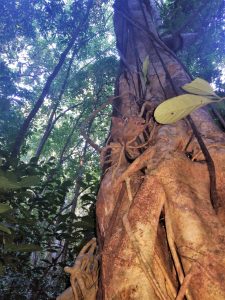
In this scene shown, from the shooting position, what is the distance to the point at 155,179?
41.5 inches

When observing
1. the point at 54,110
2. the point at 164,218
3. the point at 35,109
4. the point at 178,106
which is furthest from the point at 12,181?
the point at 54,110

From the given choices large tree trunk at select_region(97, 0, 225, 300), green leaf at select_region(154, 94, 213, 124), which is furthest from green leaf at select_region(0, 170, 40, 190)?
green leaf at select_region(154, 94, 213, 124)

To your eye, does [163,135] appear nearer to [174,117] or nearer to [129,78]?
[174,117]

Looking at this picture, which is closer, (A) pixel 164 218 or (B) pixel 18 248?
(A) pixel 164 218

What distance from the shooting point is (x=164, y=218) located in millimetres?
1068

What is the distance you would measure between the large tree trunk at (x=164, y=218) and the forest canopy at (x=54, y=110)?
0.21 metres

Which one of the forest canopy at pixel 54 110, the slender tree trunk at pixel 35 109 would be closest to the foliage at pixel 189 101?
the forest canopy at pixel 54 110

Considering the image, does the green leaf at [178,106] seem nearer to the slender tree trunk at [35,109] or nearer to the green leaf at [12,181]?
the green leaf at [12,181]

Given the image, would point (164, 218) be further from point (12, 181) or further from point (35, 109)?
point (35, 109)

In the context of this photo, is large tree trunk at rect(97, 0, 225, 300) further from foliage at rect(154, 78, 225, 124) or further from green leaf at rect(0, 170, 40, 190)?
green leaf at rect(0, 170, 40, 190)

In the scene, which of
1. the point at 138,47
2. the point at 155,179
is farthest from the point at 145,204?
the point at 138,47

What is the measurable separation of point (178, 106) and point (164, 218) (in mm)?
510

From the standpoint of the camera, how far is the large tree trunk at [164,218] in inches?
33.5

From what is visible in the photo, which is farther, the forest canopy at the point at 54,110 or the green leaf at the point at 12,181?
the forest canopy at the point at 54,110
